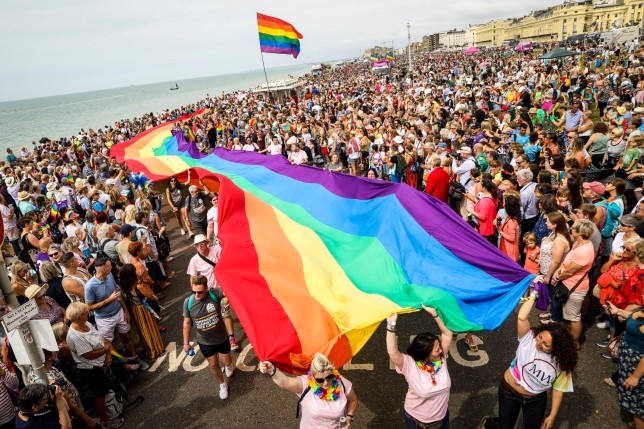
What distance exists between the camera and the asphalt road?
4.07 metres

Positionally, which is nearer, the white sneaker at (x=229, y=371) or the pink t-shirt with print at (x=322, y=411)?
the pink t-shirt with print at (x=322, y=411)

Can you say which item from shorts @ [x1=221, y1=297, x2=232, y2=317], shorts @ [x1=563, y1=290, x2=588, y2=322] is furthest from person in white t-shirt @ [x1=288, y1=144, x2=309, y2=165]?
shorts @ [x1=563, y1=290, x2=588, y2=322]

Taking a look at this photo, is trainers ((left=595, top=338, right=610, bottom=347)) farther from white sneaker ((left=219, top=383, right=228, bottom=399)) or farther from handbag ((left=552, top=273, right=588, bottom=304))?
white sneaker ((left=219, top=383, right=228, bottom=399))

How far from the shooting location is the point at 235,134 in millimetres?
18484

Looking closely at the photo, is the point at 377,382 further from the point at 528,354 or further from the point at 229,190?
the point at 229,190

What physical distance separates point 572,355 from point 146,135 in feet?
38.1

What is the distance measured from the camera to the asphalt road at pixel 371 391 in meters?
4.07

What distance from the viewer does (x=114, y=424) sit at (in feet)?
15.0

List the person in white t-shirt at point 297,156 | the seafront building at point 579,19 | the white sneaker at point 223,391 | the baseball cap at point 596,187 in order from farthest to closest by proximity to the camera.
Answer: the seafront building at point 579,19 < the person in white t-shirt at point 297,156 < the baseball cap at point 596,187 < the white sneaker at point 223,391

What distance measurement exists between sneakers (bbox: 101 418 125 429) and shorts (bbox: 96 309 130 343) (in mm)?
1117

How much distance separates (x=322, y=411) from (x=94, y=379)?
312cm

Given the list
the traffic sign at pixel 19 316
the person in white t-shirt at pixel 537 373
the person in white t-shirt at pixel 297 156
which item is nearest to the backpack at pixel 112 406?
the traffic sign at pixel 19 316

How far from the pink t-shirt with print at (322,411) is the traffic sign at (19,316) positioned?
2590mm

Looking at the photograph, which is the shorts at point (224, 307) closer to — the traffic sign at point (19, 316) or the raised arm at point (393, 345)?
the traffic sign at point (19, 316)
